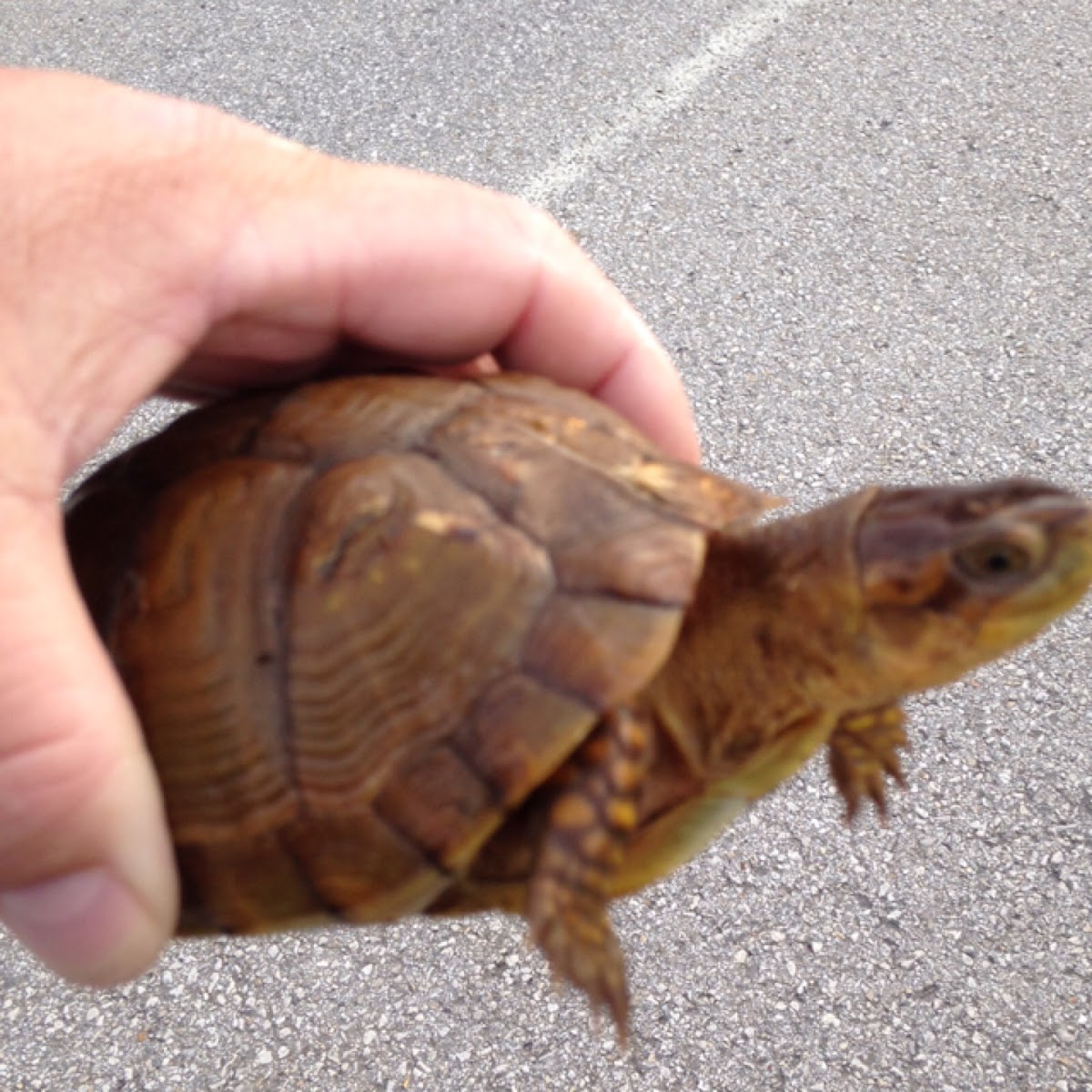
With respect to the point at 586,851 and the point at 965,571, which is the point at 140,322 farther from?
the point at 965,571

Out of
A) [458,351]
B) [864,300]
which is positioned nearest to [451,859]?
[458,351]

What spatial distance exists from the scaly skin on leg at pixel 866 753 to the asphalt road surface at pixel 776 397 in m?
0.45

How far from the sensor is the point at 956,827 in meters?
1.39

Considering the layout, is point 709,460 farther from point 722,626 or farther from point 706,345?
point 722,626

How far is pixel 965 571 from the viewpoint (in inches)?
29.7

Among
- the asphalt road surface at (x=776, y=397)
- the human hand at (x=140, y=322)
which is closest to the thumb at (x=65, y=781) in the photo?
the human hand at (x=140, y=322)

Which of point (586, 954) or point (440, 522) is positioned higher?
point (440, 522)

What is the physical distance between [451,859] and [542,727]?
9 centimetres

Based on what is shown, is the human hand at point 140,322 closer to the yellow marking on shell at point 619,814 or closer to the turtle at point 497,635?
the turtle at point 497,635

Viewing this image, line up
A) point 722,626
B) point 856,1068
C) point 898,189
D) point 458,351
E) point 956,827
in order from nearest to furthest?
point 722,626 < point 458,351 < point 856,1068 < point 956,827 < point 898,189

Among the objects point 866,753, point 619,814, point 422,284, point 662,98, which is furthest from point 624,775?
point 662,98

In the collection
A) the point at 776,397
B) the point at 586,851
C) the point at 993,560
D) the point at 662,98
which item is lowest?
the point at 776,397

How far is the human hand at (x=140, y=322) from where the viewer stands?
709 mm

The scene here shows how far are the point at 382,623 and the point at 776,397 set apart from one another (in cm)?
113
